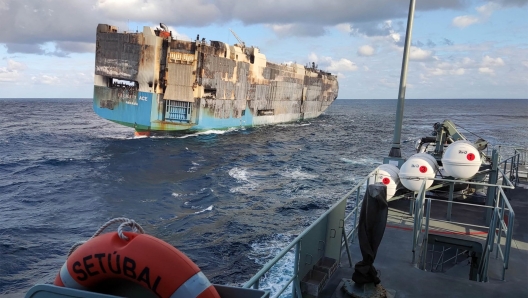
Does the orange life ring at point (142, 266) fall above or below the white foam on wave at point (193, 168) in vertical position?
above

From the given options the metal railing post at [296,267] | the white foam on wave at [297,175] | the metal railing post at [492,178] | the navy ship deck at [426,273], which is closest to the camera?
the metal railing post at [296,267]

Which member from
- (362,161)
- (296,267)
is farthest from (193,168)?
Answer: (296,267)

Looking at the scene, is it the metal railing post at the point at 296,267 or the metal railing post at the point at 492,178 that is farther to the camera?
the metal railing post at the point at 492,178

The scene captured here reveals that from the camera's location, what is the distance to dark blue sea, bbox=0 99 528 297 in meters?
14.5

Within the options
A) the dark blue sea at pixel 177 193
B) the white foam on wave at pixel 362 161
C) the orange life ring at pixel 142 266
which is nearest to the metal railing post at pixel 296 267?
the orange life ring at pixel 142 266

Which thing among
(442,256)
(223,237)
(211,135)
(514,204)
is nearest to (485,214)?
(442,256)

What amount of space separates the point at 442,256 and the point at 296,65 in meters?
58.3

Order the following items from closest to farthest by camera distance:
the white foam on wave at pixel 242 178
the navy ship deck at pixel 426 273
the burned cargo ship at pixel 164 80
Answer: the navy ship deck at pixel 426 273 → the white foam on wave at pixel 242 178 → the burned cargo ship at pixel 164 80

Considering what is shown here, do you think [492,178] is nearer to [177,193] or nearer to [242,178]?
[177,193]

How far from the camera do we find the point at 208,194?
2252cm

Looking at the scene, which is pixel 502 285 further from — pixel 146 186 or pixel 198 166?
pixel 198 166

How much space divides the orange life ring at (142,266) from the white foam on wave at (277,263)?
26.4ft

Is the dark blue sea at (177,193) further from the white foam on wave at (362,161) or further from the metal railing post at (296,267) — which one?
the metal railing post at (296,267)

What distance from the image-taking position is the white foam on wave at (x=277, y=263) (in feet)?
37.7
